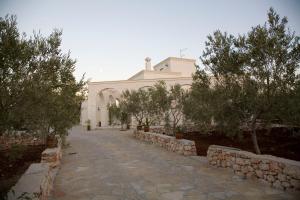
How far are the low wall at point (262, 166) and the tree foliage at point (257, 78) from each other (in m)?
1.07

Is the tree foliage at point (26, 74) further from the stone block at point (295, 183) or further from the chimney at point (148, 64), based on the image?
the chimney at point (148, 64)

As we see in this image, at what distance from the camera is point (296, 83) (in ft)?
24.3

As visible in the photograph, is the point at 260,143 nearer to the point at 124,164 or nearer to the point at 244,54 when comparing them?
the point at 244,54

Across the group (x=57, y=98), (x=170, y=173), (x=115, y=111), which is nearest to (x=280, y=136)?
(x=170, y=173)

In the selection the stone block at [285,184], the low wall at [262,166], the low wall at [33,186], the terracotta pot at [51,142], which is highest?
the terracotta pot at [51,142]

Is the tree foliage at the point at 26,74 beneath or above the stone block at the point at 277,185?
above

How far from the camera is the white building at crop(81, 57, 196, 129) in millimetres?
28953

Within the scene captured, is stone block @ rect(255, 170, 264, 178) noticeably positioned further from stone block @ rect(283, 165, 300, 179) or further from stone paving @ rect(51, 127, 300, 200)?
stone block @ rect(283, 165, 300, 179)

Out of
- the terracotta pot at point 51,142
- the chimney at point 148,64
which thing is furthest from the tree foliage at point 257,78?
the chimney at point 148,64

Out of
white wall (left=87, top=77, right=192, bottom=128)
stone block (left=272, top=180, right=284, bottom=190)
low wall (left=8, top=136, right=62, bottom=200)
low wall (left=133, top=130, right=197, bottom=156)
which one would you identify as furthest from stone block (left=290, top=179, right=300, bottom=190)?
white wall (left=87, top=77, right=192, bottom=128)

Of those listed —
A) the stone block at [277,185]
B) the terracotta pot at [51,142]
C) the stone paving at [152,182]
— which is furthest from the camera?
the terracotta pot at [51,142]

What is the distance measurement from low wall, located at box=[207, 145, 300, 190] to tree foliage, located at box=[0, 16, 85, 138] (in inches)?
228

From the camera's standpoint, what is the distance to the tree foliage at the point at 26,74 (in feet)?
19.0

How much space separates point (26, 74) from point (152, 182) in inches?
178
